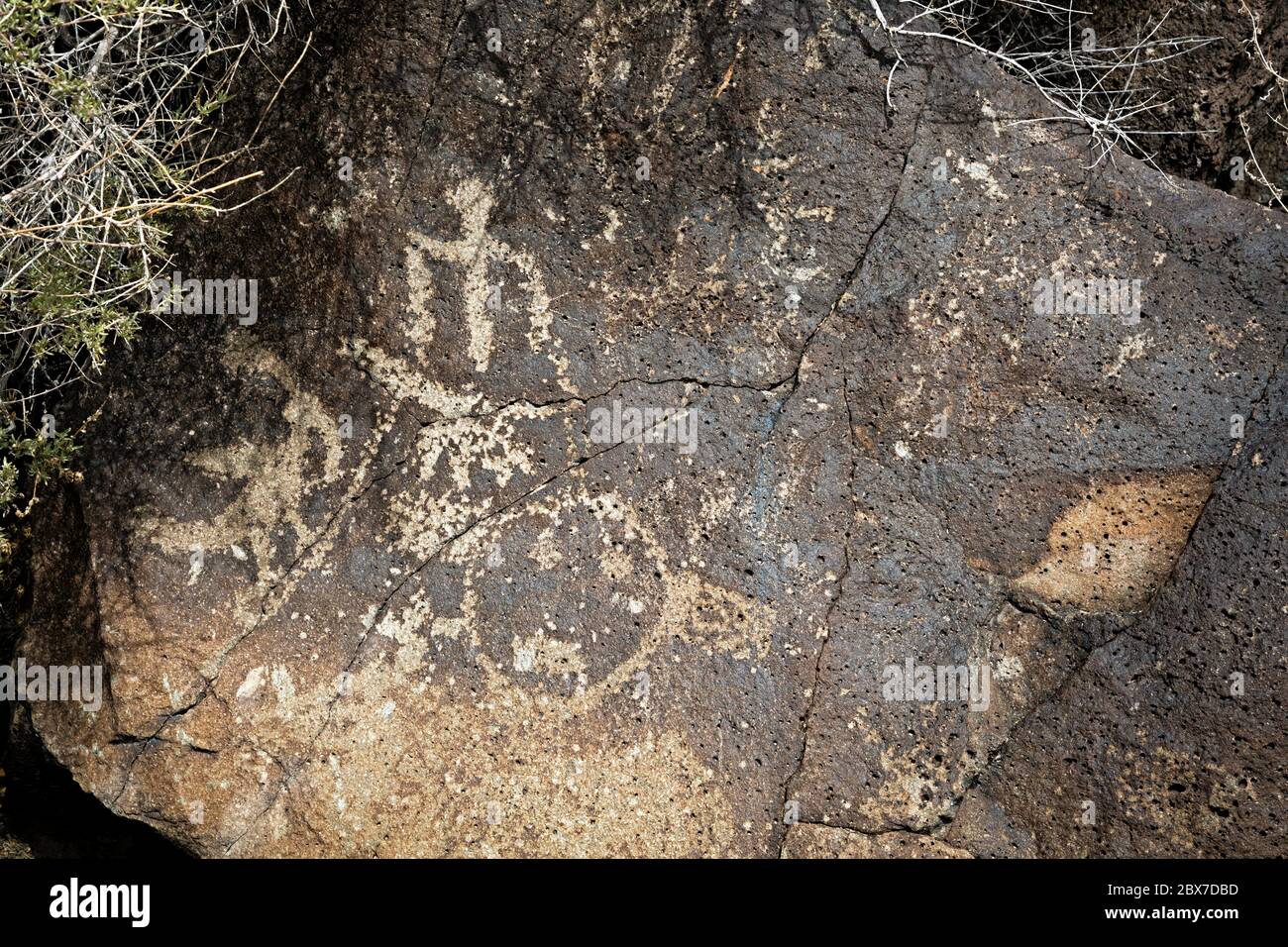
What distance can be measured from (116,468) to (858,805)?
1.97 metres

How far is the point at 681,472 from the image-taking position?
2.52 metres

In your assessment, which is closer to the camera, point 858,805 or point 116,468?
point 858,805

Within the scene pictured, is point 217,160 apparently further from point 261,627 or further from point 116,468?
point 261,627

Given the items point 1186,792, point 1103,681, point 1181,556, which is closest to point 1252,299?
point 1181,556

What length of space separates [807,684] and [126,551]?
5.48 feet

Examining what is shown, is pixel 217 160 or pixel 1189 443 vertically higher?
pixel 217 160

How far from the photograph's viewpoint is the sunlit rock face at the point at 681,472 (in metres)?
2.42

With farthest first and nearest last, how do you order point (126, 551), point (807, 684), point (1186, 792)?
point (126, 551) < point (807, 684) < point (1186, 792)

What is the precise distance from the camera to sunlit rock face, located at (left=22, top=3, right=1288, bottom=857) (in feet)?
7.95

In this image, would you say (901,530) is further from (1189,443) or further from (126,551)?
(126,551)

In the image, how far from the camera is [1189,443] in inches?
95.6

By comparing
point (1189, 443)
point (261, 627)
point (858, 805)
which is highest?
point (1189, 443)

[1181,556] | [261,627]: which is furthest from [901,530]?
[261,627]

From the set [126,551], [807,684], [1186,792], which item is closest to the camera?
[1186,792]
